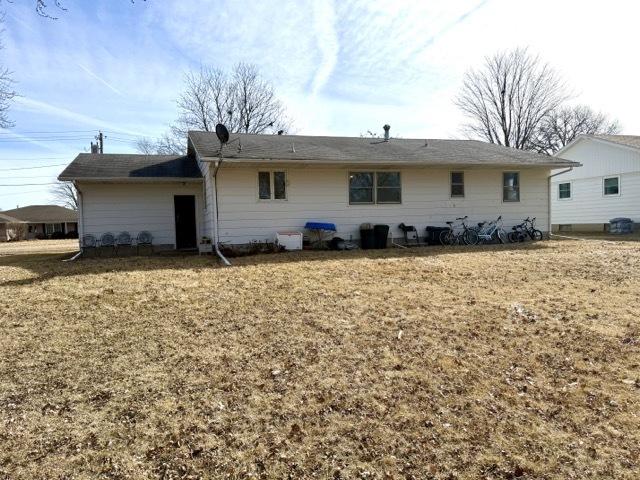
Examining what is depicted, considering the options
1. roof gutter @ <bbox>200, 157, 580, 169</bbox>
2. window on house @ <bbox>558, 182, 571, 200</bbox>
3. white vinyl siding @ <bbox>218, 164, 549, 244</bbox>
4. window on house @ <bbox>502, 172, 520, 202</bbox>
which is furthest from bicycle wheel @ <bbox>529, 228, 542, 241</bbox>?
window on house @ <bbox>558, 182, 571, 200</bbox>

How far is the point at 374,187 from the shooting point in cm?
1338

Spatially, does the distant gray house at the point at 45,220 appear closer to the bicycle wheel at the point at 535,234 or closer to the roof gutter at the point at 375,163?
the roof gutter at the point at 375,163

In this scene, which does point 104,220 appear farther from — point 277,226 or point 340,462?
point 340,462

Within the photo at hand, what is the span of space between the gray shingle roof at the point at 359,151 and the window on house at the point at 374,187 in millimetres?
633

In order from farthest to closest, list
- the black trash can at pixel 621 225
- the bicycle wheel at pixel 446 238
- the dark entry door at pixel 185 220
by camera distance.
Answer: the black trash can at pixel 621 225
the dark entry door at pixel 185 220
the bicycle wheel at pixel 446 238

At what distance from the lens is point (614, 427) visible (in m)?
2.99

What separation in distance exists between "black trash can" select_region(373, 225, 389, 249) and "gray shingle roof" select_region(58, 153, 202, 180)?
5939 millimetres

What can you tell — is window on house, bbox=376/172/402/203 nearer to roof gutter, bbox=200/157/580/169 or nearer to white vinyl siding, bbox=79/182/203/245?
roof gutter, bbox=200/157/580/169

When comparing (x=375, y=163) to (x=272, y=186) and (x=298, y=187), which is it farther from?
(x=272, y=186)

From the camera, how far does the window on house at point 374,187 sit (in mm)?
13227

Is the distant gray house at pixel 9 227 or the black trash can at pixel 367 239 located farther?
the distant gray house at pixel 9 227

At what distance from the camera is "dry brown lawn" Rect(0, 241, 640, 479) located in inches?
104

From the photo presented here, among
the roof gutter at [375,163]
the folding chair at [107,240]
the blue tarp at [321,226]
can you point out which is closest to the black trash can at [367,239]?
the blue tarp at [321,226]

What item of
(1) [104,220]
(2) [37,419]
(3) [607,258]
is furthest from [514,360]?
(1) [104,220]
